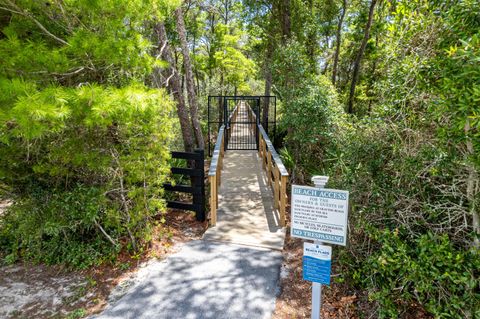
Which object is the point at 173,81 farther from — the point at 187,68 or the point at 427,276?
the point at 427,276

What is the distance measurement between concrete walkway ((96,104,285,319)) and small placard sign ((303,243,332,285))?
981mm

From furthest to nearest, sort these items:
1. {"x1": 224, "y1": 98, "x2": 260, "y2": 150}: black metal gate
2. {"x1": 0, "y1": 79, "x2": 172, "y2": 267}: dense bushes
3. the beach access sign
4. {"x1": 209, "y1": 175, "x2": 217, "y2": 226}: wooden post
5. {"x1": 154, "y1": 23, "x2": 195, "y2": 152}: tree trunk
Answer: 1. {"x1": 224, "y1": 98, "x2": 260, "y2": 150}: black metal gate
2. {"x1": 154, "y1": 23, "x2": 195, "y2": 152}: tree trunk
3. {"x1": 209, "y1": 175, "x2": 217, "y2": 226}: wooden post
4. {"x1": 0, "y1": 79, "x2": 172, "y2": 267}: dense bushes
5. the beach access sign

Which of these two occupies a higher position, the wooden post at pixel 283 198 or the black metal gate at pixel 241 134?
the black metal gate at pixel 241 134

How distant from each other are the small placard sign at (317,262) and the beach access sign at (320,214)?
8cm

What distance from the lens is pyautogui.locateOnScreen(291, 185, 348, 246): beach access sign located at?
2.17 m

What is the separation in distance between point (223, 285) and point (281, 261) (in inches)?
35.4

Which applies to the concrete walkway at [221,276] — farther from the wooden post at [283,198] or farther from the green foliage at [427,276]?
the green foliage at [427,276]

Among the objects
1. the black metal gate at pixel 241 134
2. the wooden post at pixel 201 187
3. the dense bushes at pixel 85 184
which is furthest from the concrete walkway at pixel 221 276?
the black metal gate at pixel 241 134

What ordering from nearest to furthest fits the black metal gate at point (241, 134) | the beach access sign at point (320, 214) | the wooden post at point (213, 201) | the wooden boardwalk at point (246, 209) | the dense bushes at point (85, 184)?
the beach access sign at point (320, 214) → the dense bushes at point (85, 184) → the wooden boardwalk at point (246, 209) → the wooden post at point (213, 201) → the black metal gate at point (241, 134)

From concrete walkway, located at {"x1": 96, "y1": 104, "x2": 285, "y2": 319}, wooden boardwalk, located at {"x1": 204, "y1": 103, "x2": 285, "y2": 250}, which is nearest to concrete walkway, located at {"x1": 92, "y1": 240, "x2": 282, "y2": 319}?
concrete walkway, located at {"x1": 96, "y1": 104, "x2": 285, "y2": 319}

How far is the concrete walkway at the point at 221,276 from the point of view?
3.05m

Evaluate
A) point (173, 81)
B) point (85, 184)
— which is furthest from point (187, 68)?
point (85, 184)

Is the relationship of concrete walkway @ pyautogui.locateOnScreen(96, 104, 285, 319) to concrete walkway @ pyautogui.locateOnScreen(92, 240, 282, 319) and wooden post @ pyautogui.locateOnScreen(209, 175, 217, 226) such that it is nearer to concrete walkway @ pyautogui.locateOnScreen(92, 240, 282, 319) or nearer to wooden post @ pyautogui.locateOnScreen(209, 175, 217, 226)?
concrete walkway @ pyautogui.locateOnScreen(92, 240, 282, 319)

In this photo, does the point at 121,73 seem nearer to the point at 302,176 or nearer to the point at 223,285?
the point at 223,285
